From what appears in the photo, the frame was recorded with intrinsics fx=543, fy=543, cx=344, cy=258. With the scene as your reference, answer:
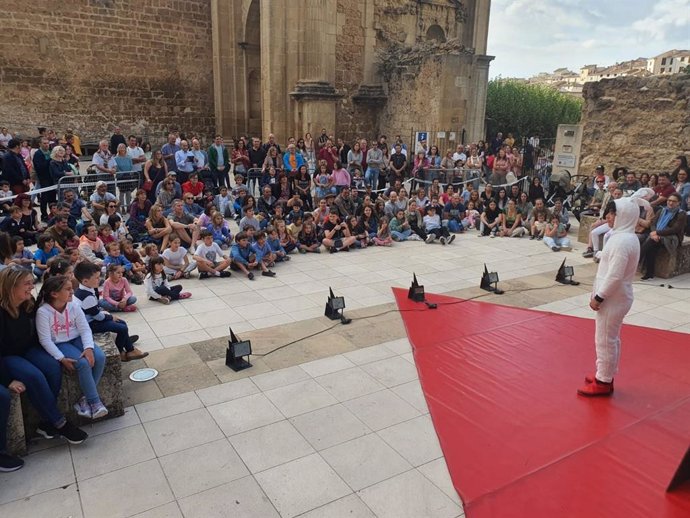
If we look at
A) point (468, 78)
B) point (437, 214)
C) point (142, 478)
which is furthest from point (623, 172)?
point (142, 478)

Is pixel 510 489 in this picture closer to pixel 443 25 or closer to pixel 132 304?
pixel 132 304

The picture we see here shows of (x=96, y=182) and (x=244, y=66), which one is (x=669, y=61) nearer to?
(x=244, y=66)

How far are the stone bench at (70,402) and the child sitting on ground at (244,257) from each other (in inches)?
160

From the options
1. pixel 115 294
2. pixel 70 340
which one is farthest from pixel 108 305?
pixel 70 340

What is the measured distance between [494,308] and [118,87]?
55.8 feet

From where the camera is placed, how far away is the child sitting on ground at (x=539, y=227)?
1201cm

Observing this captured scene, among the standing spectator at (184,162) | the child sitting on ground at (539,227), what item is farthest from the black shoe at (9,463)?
the child sitting on ground at (539,227)

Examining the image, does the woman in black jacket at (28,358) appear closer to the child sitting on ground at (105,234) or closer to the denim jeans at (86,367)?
the denim jeans at (86,367)

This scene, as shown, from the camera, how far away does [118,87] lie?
19.4 m

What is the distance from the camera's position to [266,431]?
4520 mm

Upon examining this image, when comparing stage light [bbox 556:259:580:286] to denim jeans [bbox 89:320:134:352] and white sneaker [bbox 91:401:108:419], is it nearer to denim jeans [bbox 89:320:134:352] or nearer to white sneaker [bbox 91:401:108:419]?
denim jeans [bbox 89:320:134:352]

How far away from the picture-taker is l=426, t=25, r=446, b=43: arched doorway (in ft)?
68.2

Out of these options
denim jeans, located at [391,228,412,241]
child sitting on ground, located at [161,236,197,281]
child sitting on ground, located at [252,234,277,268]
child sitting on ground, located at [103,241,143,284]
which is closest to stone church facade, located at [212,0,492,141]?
denim jeans, located at [391,228,412,241]

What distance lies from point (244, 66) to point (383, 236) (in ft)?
41.2
